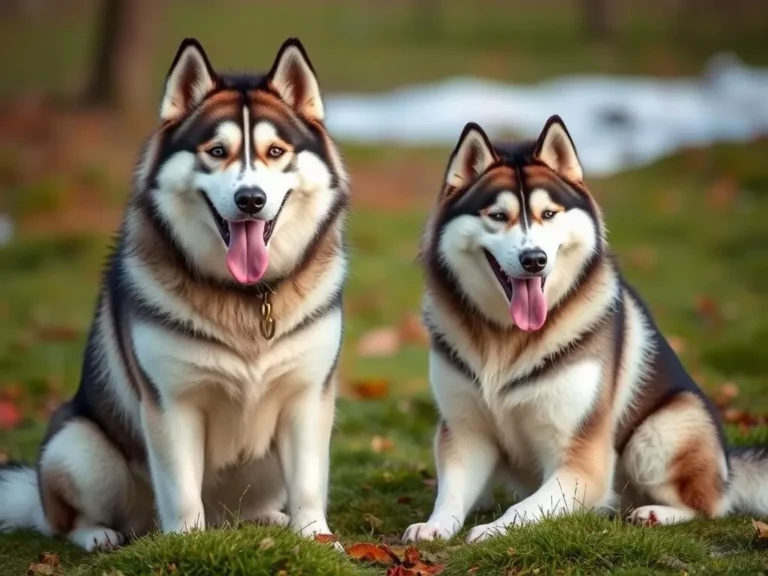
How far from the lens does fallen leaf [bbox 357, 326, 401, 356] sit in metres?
10.5

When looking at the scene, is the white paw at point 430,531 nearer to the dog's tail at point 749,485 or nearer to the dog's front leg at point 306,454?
the dog's front leg at point 306,454

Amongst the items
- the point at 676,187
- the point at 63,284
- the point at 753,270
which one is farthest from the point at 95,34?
the point at 753,270

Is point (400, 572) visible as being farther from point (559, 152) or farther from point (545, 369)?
point (559, 152)

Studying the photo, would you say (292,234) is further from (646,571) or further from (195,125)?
(646,571)

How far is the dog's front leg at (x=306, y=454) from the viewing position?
4.65 m

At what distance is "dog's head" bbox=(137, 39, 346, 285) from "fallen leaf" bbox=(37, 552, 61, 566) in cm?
133

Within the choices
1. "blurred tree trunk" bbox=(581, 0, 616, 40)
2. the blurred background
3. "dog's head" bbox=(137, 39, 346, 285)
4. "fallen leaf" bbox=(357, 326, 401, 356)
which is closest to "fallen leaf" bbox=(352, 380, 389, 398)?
"fallen leaf" bbox=(357, 326, 401, 356)

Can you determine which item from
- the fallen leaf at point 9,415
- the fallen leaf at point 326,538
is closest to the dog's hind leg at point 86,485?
the fallen leaf at point 326,538

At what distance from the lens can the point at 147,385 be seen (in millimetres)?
4531

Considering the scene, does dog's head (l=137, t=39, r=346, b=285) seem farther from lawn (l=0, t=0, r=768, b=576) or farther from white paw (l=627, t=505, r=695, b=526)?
white paw (l=627, t=505, r=695, b=526)

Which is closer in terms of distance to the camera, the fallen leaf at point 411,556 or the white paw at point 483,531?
the fallen leaf at point 411,556

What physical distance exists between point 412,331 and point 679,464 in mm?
5955

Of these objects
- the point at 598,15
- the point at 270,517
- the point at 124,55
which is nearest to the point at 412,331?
the point at 270,517

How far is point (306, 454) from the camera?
4672 millimetres
